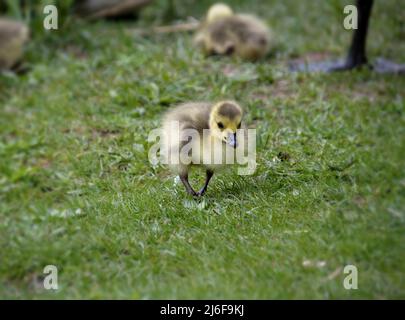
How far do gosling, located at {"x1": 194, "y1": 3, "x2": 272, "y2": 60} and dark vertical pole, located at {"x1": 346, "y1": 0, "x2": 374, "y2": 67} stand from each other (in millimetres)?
1047

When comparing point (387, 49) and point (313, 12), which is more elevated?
point (313, 12)

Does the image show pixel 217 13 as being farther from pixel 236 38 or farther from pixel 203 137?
pixel 203 137

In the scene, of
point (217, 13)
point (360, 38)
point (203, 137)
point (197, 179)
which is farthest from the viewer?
point (217, 13)

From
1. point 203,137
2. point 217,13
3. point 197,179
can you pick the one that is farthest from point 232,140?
point 217,13

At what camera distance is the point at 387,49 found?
24.1 feet

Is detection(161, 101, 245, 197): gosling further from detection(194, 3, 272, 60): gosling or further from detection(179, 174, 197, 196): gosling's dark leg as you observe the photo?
detection(194, 3, 272, 60): gosling

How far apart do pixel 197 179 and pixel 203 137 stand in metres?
0.81

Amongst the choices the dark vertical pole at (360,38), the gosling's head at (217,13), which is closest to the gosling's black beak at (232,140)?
the dark vertical pole at (360,38)

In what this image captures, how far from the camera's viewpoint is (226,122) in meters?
4.17

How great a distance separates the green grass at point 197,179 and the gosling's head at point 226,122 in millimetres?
513
